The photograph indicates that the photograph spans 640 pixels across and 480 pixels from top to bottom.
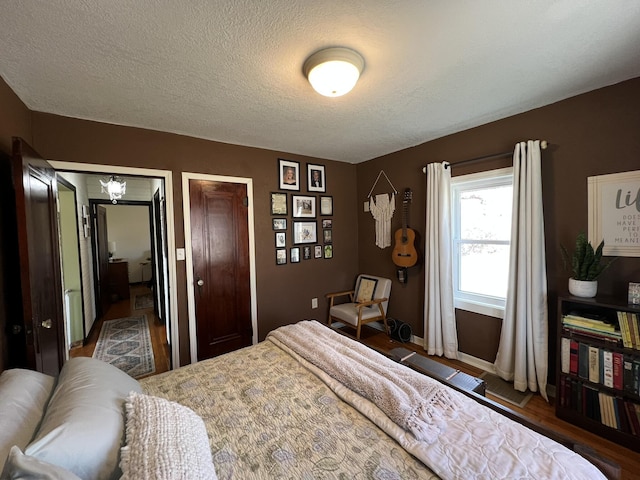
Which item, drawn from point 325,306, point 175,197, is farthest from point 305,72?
point 325,306

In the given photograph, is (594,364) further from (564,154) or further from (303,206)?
(303,206)

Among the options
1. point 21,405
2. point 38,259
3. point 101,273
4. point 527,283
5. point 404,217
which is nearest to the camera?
point 21,405

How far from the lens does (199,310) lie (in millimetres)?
2869

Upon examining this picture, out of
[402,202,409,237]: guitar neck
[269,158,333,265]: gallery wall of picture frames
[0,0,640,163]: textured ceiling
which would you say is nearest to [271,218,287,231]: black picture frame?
[269,158,333,265]: gallery wall of picture frames

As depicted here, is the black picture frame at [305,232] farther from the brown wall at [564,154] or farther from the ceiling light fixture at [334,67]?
the ceiling light fixture at [334,67]

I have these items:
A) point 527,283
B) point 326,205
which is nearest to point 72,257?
point 326,205

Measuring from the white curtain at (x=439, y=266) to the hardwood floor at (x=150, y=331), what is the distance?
115 inches

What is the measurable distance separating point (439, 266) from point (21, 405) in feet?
10.1

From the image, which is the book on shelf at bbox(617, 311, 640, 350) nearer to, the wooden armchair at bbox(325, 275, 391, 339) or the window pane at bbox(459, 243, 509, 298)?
the window pane at bbox(459, 243, 509, 298)

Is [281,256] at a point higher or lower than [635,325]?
higher

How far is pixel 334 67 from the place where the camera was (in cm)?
149

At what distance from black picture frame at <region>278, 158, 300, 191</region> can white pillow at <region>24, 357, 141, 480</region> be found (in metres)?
2.63

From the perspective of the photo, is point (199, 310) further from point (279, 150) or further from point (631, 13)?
point (631, 13)

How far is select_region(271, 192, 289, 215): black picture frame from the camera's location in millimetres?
3315
